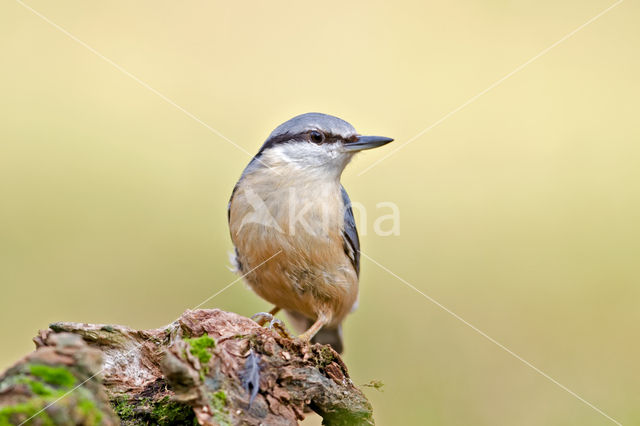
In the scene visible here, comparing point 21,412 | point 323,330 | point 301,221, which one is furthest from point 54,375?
point 323,330

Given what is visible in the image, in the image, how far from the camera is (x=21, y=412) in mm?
1808

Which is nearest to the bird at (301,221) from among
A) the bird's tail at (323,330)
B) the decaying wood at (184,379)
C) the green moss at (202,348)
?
the bird's tail at (323,330)

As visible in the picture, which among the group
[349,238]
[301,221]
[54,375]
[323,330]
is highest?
[54,375]

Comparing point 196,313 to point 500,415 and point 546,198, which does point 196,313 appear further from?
point 546,198

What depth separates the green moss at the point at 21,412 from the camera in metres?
1.79

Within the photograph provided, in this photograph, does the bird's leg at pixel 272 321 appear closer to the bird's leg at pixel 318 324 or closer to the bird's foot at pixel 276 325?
the bird's foot at pixel 276 325

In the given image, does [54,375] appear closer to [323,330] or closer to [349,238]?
[349,238]

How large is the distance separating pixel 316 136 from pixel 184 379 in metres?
2.67

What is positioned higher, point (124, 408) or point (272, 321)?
point (124, 408)

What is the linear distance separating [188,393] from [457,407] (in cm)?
380

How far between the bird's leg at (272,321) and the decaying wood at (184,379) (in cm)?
26

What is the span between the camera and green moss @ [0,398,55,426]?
1.79 meters

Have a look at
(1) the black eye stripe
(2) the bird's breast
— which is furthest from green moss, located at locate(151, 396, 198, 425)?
(1) the black eye stripe

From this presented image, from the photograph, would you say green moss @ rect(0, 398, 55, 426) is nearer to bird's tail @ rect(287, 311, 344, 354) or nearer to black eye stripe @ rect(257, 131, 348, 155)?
black eye stripe @ rect(257, 131, 348, 155)
